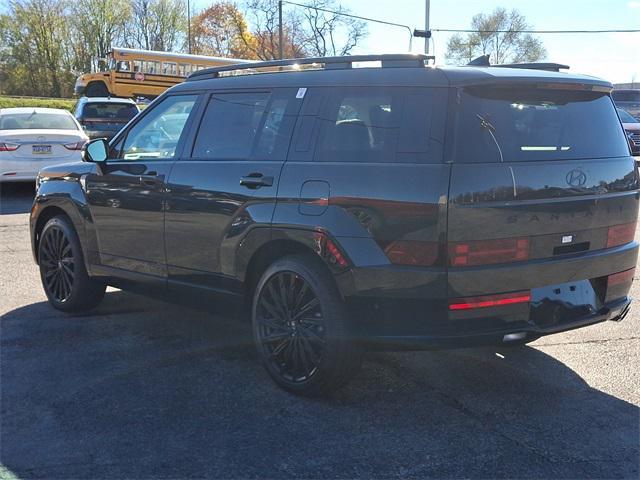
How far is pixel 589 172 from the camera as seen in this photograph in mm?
3879

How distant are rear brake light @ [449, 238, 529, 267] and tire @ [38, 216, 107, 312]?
336 centimetres

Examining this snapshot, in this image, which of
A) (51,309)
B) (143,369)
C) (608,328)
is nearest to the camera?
(143,369)

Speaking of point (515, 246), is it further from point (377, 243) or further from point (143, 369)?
point (143, 369)

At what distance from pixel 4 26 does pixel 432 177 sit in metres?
62.5

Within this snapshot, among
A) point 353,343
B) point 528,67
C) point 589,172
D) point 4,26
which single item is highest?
point 4,26

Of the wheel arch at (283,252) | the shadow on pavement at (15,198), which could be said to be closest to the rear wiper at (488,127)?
the wheel arch at (283,252)

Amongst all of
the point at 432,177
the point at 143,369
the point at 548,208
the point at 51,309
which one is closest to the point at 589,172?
the point at 548,208

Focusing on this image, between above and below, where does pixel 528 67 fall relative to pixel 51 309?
above

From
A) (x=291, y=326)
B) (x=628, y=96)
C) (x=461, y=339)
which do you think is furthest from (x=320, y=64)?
(x=628, y=96)

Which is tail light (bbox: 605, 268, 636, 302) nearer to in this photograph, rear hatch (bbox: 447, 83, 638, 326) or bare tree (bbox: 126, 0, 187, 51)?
rear hatch (bbox: 447, 83, 638, 326)

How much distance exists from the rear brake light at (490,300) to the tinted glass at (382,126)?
2.42ft

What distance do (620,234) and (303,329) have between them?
2005mm

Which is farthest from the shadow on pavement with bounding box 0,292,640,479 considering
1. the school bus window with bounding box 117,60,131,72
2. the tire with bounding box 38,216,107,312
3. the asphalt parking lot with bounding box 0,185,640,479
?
the school bus window with bounding box 117,60,131,72

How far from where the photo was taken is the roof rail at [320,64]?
3.86 meters
